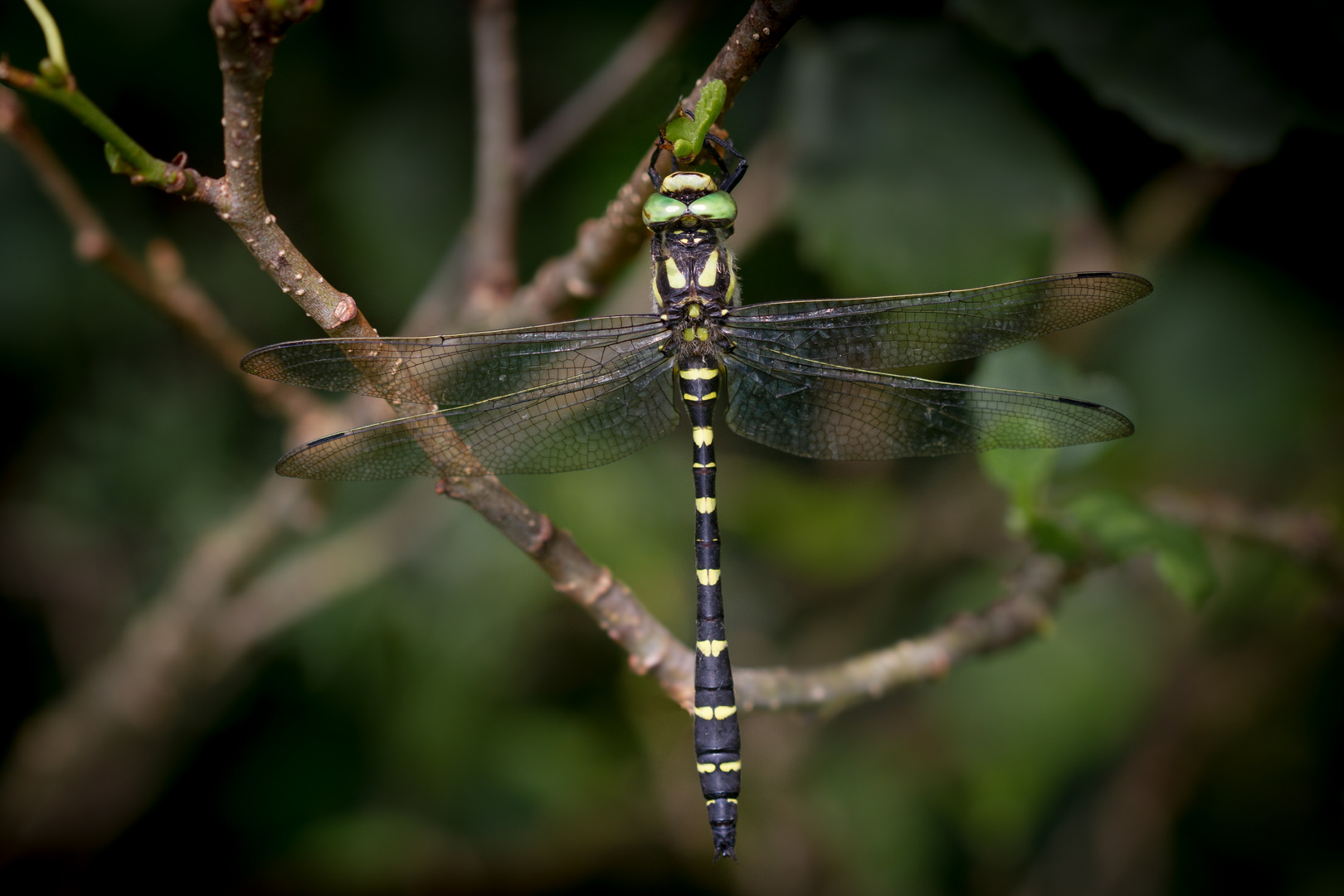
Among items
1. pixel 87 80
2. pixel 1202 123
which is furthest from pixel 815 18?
→ pixel 87 80

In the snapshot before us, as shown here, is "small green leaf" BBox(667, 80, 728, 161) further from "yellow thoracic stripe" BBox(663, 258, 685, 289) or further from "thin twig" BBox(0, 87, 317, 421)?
"thin twig" BBox(0, 87, 317, 421)

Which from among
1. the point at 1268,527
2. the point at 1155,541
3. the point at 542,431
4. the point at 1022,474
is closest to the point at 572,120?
the point at 542,431

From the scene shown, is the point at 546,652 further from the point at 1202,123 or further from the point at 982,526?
the point at 1202,123

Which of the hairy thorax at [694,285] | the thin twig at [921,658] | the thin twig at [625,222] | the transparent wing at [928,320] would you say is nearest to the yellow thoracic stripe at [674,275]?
the hairy thorax at [694,285]

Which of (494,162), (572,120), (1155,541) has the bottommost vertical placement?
(1155,541)

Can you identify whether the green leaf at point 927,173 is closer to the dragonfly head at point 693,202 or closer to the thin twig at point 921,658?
the dragonfly head at point 693,202

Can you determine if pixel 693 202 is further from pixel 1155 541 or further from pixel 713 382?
pixel 1155 541
